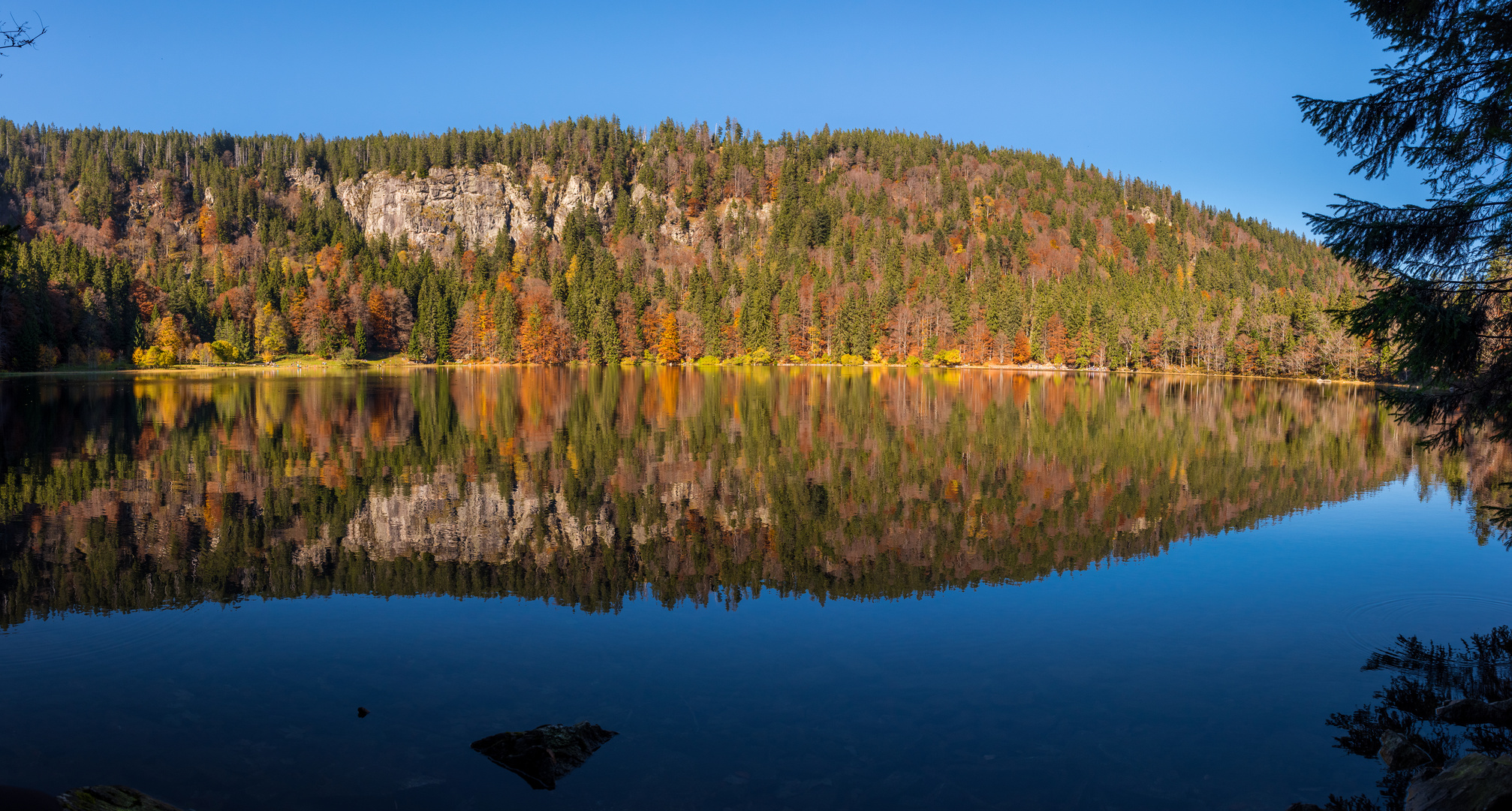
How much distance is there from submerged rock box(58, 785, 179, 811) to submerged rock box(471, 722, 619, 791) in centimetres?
236

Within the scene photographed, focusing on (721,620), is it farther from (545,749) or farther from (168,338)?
(168,338)

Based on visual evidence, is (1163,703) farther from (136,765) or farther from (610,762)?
(136,765)

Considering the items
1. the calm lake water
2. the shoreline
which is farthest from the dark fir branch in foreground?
the shoreline

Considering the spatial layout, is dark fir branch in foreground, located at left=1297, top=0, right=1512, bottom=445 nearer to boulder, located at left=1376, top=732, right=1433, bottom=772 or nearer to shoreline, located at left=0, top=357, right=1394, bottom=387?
boulder, located at left=1376, top=732, right=1433, bottom=772

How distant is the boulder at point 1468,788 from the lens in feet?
18.4

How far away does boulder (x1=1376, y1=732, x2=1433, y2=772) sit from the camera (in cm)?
728

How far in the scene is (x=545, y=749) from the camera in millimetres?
Answer: 7398

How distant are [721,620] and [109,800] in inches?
272

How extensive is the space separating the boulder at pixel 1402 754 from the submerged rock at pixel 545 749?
22.0 ft

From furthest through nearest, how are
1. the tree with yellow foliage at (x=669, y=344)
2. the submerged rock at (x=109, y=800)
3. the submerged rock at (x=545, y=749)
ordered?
the tree with yellow foliage at (x=669, y=344), the submerged rock at (x=545, y=749), the submerged rock at (x=109, y=800)

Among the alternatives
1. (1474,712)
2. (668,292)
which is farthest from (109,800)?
(668,292)

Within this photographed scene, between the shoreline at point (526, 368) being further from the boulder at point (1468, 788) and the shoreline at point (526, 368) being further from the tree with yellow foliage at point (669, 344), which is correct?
the boulder at point (1468, 788)

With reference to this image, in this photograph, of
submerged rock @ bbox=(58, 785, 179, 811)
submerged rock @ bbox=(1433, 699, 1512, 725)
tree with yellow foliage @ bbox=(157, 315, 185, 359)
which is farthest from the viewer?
tree with yellow foliage @ bbox=(157, 315, 185, 359)

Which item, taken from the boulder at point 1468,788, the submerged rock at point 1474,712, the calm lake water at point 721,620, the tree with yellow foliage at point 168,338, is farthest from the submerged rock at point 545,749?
the tree with yellow foliage at point 168,338
